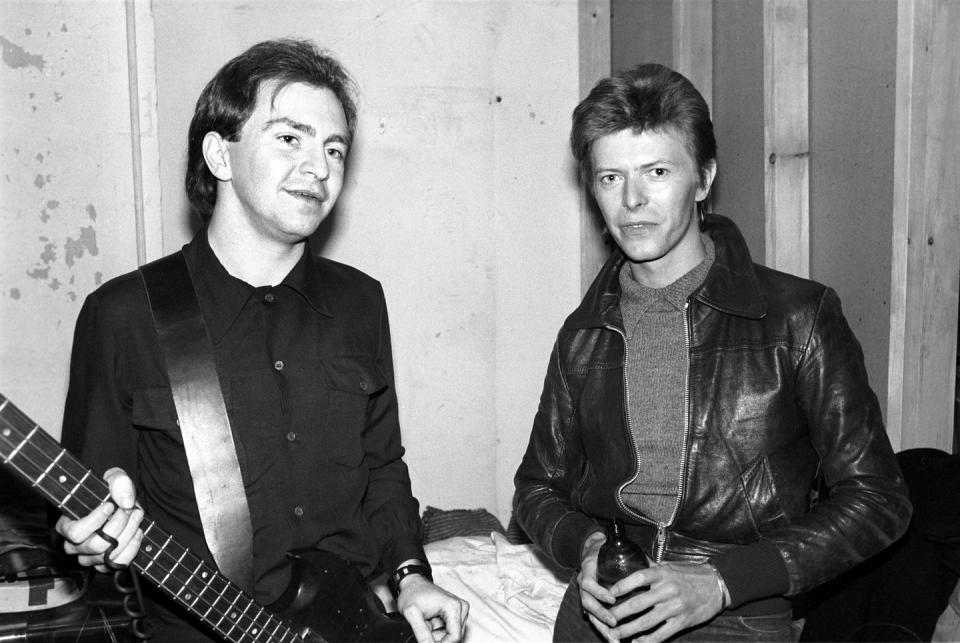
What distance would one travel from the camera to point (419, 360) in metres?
3.97

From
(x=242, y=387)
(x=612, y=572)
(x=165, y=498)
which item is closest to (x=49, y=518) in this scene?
(x=165, y=498)

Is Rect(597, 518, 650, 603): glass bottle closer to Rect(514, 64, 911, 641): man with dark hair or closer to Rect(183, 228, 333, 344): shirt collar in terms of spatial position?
Rect(514, 64, 911, 641): man with dark hair

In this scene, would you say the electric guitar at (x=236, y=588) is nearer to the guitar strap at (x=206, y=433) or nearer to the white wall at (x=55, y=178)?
the guitar strap at (x=206, y=433)

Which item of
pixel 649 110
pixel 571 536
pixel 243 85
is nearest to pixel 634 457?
pixel 571 536

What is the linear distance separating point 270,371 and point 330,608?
1.76 ft

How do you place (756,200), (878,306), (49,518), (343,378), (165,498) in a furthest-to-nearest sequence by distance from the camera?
(756,200)
(878,306)
(343,378)
(165,498)
(49,518)

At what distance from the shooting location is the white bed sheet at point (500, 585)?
2.93m

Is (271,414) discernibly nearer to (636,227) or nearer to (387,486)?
(387,486)

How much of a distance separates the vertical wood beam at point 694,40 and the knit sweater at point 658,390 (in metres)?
1.21

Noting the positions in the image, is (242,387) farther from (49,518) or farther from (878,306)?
(878,306)

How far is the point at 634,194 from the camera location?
2.35m

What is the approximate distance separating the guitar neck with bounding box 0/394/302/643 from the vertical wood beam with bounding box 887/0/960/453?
1.72m

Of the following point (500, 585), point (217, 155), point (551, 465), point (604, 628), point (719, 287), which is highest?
point (217, 155)

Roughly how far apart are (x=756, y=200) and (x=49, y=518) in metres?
2.28
